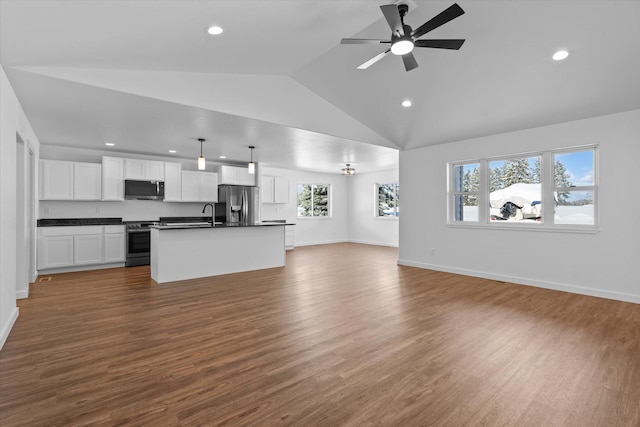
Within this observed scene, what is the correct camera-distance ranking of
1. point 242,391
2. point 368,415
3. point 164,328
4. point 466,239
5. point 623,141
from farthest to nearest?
point 466,239 → point 623,141 → point 164,328 → point 242,391 → point 368,415

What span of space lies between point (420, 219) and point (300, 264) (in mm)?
2754

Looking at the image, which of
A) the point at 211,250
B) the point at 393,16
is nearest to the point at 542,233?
the point at 393,16

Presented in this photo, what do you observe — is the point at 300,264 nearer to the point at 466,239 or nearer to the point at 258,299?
the point at 258,299

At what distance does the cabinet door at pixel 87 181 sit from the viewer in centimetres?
624

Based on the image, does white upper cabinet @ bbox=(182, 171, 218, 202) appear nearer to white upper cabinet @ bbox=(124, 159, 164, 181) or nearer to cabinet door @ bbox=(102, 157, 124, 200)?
white upper cabinet @ bbox=(124, 159, 164, 181)

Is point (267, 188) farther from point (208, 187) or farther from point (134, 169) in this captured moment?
point (134, 169)

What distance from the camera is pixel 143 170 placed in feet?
22.7

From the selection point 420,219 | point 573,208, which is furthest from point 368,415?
point 420,219

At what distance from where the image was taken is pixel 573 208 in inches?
187

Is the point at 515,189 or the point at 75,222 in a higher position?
the point at 515,189

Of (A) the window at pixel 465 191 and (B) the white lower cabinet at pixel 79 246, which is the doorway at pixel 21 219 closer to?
(B) the white lower cabinet at pixel 79 246

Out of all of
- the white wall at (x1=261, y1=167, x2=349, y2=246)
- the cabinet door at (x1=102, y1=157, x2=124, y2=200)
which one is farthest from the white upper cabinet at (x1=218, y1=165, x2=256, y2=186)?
the cabinet door at (x1=102, y1=157, x2=124, y2=200)

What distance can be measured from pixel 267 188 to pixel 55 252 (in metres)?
5.23

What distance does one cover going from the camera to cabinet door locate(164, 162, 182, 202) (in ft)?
23.6
